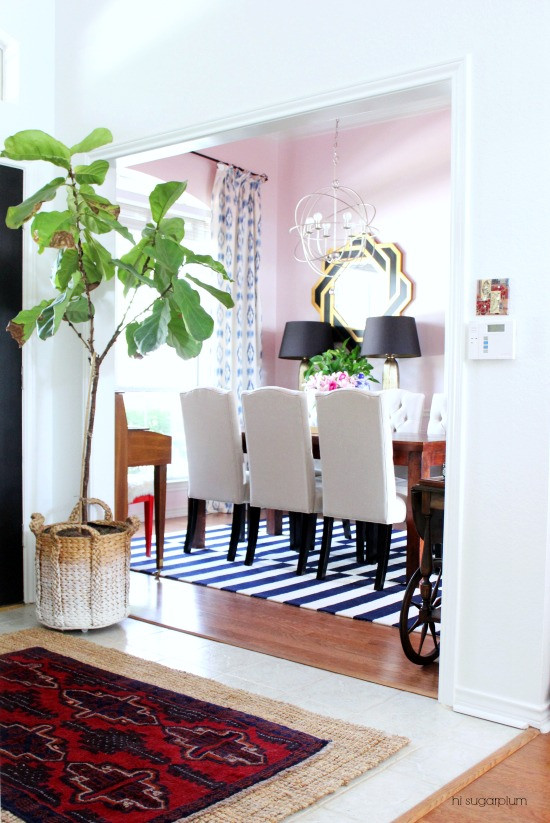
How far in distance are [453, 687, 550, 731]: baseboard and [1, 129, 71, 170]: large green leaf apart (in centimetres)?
251

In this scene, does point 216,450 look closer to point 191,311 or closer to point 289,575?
point 289,575

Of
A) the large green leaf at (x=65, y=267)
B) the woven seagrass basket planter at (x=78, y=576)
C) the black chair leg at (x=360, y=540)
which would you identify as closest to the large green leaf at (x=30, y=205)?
the large green leaf at (x=65, y=267)

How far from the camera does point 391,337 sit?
6.41m

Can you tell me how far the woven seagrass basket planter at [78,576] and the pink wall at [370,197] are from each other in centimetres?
363

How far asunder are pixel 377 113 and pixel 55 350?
4.00 meters

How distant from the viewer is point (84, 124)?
4.05 metres

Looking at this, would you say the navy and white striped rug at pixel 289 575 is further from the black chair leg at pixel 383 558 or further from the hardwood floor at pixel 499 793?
the hardwood floor at pixel 499 793

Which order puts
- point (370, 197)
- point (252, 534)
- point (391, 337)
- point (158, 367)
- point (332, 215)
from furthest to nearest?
point (332, 215) → point (370, 197) → point (158, 367) → point (391, 337) → point (252, 534)

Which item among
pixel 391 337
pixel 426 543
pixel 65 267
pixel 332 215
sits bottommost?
pixel 426 543

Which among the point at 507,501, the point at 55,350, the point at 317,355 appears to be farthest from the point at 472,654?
the point at 317,355

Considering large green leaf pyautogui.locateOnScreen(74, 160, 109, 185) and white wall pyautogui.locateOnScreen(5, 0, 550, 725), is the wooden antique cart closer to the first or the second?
white wall pyautogui.locateOnScreen(5, 0, 550, 725)

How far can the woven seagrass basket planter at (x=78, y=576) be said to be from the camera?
3.59 metres

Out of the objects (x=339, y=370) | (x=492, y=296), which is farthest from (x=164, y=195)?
(x=339, y=370)

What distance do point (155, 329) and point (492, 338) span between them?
1498mm
